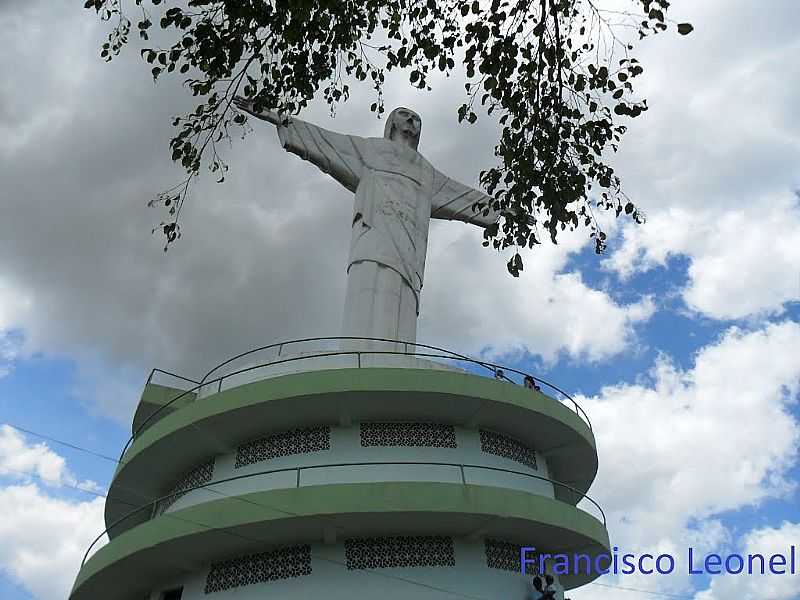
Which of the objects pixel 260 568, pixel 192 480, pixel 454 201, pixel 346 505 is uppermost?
pixel 454 201

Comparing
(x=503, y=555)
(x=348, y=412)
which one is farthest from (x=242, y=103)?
(x=503, y=555)

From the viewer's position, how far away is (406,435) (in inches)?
569

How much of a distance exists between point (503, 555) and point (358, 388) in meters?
4.09

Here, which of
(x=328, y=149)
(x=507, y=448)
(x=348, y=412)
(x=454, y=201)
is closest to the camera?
(x=348, y=412)

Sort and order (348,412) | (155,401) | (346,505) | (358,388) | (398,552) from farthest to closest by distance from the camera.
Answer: (155,401)
(348,412)
(358,388)
(398,552)
(346,505)

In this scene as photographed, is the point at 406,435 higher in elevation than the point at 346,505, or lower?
higher

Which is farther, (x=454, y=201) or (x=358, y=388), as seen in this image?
(x=454, y=201)

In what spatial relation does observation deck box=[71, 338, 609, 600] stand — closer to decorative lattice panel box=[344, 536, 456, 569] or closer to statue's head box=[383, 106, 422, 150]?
decorative lattice panel box=[344, 536, 456, 569]

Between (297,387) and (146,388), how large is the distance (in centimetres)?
546

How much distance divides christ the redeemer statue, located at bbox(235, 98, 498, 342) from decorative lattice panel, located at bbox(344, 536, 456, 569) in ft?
16.3

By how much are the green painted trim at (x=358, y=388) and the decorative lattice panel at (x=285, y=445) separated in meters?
1.09

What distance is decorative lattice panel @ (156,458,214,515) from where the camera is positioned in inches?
597

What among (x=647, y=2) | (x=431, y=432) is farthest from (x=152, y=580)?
(x=647, y=2)

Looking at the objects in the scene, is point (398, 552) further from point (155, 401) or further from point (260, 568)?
point (155, 401)
